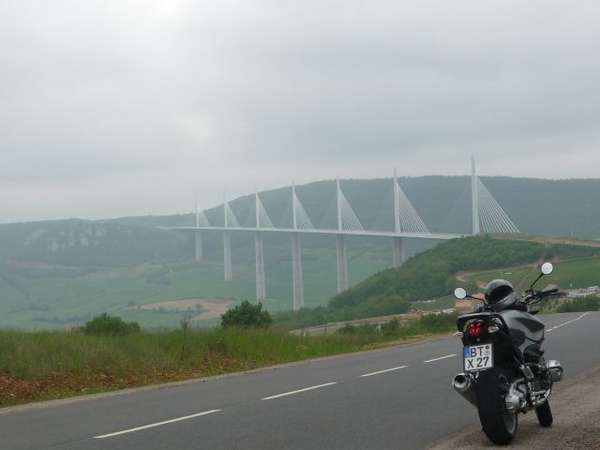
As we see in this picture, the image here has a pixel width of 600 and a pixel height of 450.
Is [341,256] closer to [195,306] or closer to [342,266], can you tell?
[342,266]

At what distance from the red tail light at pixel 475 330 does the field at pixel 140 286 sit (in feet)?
369

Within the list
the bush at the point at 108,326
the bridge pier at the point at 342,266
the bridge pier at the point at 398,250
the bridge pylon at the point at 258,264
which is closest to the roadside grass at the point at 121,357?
the bush at the point at 108,326

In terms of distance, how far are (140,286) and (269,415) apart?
155 meters

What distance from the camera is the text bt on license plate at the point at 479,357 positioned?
7957 millimetres

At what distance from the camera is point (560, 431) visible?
342 inches

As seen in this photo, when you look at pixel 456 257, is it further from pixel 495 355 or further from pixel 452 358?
pixel 495 355

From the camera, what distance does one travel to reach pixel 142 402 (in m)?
12.3

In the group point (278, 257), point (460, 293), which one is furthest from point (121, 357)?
point (278, 257)

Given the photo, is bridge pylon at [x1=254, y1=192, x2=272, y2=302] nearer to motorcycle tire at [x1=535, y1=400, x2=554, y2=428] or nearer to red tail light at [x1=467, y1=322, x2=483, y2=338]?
motorcycle tire at [x1=535, y1=400, x2=554, y2=428]

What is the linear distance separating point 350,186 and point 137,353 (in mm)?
171957

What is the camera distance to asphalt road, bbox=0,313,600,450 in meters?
8.80

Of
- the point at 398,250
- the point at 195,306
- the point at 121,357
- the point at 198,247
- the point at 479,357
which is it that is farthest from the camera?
the point at 198,247

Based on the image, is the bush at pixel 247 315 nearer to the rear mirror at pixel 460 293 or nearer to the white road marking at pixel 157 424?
the white road marking at pixel 157 424

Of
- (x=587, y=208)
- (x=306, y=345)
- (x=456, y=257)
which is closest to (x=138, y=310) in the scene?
(x=456, y=257)
